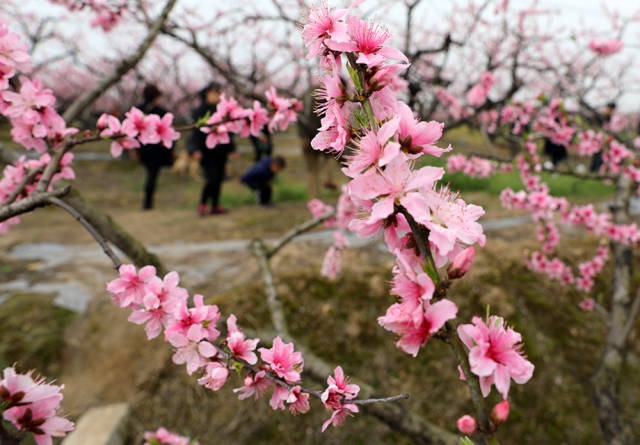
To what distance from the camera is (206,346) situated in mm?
854

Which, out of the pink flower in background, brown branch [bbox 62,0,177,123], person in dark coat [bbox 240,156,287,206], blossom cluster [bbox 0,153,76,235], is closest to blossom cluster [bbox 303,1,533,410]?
blossom cluster [bbox 0,153,76,235]

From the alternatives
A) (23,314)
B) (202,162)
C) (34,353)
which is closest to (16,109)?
(34,353)

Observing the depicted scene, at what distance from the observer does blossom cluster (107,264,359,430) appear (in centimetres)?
84

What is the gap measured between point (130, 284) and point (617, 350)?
3244 millimetres

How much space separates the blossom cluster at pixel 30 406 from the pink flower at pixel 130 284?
29 centimetres

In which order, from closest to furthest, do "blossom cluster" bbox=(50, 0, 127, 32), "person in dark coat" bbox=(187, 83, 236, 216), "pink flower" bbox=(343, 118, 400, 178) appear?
1. "pink flower" bbox=(343, 118, 400, 178)
2. "blossom cluster" bbox=(50, 0, 127, 32)
3. "person in dark coat" bbox=(187, 83, 236, 216)

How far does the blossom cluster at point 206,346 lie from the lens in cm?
84

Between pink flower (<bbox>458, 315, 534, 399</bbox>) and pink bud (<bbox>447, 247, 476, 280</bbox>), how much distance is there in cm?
7

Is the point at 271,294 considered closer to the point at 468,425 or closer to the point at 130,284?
the point at 130,284

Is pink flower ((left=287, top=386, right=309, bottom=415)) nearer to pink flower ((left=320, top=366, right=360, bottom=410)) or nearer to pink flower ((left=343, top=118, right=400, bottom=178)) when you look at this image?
pink flower ((left=320, top=366, right=360, bottom=410))

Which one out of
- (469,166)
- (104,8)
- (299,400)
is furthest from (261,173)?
(299,400)

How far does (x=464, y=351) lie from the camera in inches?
24.2

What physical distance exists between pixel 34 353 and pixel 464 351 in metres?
2.85

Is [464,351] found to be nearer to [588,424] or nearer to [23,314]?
[588,424]
